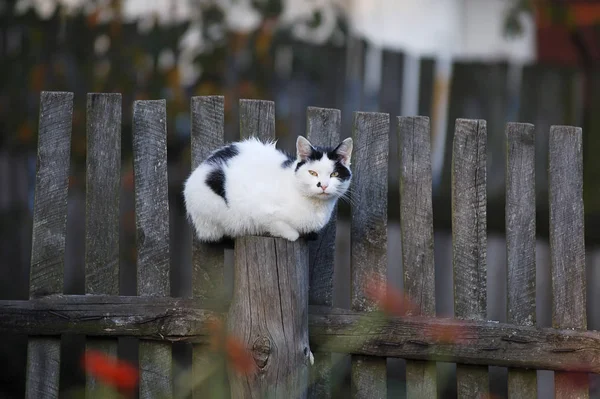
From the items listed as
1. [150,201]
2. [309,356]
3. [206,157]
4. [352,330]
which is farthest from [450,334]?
[150,201]

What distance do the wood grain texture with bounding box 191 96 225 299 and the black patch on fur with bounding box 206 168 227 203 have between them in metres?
0.26

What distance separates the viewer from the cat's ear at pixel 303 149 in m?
3.40

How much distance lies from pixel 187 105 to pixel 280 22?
0.91 metres

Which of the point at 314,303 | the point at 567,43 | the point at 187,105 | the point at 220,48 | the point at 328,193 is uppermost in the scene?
the point at 567,43

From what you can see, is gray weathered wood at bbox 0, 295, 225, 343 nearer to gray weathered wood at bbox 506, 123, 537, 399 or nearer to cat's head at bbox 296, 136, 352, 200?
cat's head at bbox 296, 136, 352, 200

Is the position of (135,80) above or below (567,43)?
below

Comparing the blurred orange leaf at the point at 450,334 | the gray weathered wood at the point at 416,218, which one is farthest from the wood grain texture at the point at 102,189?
the blurred orange leaf at the point at 450,334

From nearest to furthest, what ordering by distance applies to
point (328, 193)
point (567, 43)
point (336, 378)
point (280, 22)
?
point (328, 193) < point (336, 378) < point (280, 22) < point (567, 43)

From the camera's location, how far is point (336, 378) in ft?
12.0

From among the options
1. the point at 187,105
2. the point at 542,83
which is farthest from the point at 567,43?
the point at 187,105

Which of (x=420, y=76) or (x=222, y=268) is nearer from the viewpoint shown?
(x=222, y=268)

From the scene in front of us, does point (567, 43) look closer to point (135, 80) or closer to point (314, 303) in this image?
point (135, 80)

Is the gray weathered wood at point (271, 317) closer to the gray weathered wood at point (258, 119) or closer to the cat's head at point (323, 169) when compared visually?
the cat's head at point (323, 169)

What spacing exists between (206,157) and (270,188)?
0.41 metres
